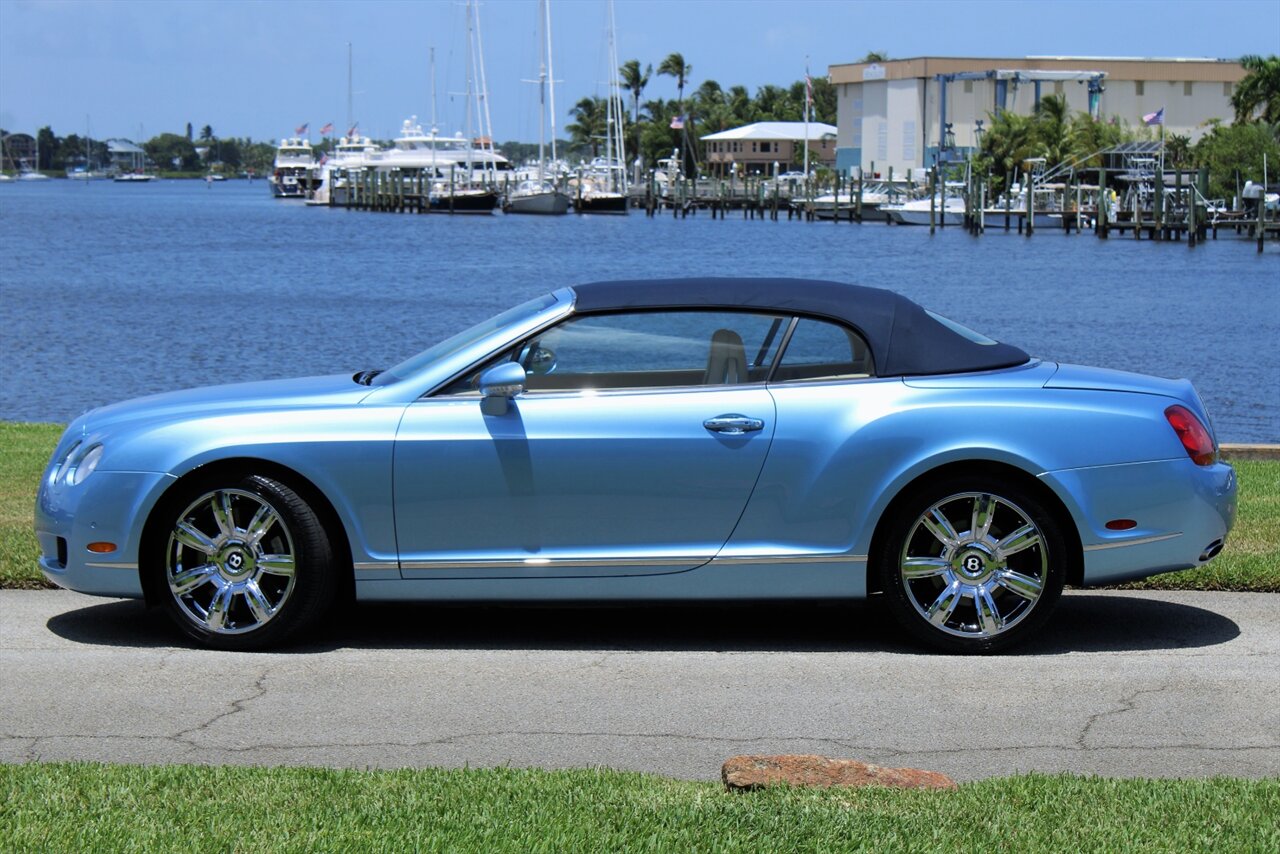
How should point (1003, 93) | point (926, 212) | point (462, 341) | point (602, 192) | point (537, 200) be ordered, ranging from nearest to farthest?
1. point (462, 341)
2. point (926, 212)
3. point (1003, 93)
4. point (537, 200)
5. point (602, 192)

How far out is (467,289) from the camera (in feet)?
164

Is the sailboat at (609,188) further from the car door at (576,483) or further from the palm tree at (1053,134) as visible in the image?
the car door at (576,483)

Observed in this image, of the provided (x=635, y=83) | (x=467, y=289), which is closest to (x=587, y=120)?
(x=635, y=83)

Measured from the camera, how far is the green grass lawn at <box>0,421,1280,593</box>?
315 inches

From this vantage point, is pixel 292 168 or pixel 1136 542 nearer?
pixel 1136 542

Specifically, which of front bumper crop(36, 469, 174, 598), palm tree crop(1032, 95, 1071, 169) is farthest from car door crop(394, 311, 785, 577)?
palm tree crop(1032, 95, 1071, 169)

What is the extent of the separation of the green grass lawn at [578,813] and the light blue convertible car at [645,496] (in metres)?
1.66

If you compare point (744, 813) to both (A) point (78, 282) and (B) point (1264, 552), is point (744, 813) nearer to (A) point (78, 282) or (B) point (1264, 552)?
(B) point (1264, 552)

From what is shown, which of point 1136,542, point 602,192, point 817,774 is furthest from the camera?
point 602,192

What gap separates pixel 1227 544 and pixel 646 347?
3.86m

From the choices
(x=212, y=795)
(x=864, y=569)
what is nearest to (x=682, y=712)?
(x=864, y=569)

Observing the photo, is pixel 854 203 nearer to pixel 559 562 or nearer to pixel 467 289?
pixel 467 289

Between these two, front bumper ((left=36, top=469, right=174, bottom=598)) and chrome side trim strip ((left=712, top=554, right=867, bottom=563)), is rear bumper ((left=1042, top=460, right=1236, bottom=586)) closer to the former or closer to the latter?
chrome side trim strip ((left=712, top=554, right=867, bottom=563))

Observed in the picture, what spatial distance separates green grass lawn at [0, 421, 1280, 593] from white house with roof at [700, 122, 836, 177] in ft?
466
